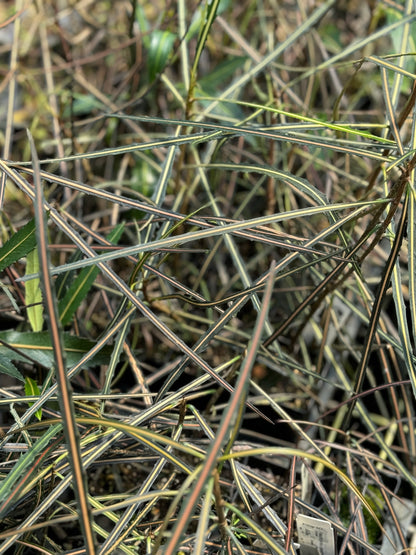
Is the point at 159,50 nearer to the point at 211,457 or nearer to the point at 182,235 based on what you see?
the point at 182,235

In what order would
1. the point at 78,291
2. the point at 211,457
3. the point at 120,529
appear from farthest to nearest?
the point at 78,291, the point at 120,529, the point at 211,457

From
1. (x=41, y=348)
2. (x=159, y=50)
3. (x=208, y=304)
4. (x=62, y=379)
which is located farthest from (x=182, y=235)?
(x=159, y=50)

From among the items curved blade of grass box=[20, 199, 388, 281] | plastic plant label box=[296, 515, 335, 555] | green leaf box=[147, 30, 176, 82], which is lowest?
plastic plant label box=[296, 515, 335, 555]

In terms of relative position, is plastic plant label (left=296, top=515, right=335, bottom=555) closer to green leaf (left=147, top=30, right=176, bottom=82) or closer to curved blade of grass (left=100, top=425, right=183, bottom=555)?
curved blade of grass (left=100, top=425, right=183, bottom=555)

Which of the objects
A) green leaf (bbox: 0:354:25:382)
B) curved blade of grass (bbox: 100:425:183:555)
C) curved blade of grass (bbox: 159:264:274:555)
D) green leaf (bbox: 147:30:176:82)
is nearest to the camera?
curved blade of grass (bbox: 159:264:274:555)

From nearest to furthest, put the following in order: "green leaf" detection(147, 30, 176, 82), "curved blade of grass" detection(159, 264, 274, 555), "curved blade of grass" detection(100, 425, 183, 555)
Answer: "curved blade of grass" detection(159, 264, 274, 555)
"curved blade of grass" detection(100, 425, 183, 555)
"green leaf" detection(147, 30, 176, 82)

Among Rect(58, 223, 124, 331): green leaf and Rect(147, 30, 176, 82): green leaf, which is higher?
Rect(147, 30, 176, 82): green leaf

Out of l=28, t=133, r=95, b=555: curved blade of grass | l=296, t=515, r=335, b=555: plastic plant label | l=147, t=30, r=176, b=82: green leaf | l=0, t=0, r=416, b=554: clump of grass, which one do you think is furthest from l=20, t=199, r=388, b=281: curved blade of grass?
l=147, t=30, r=176, b=82: green leaf

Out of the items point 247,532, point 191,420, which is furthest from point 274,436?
point 247,532

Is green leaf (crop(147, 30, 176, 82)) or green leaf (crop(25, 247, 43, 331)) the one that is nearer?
green leaf (crop(25, 247, 43, 331))
